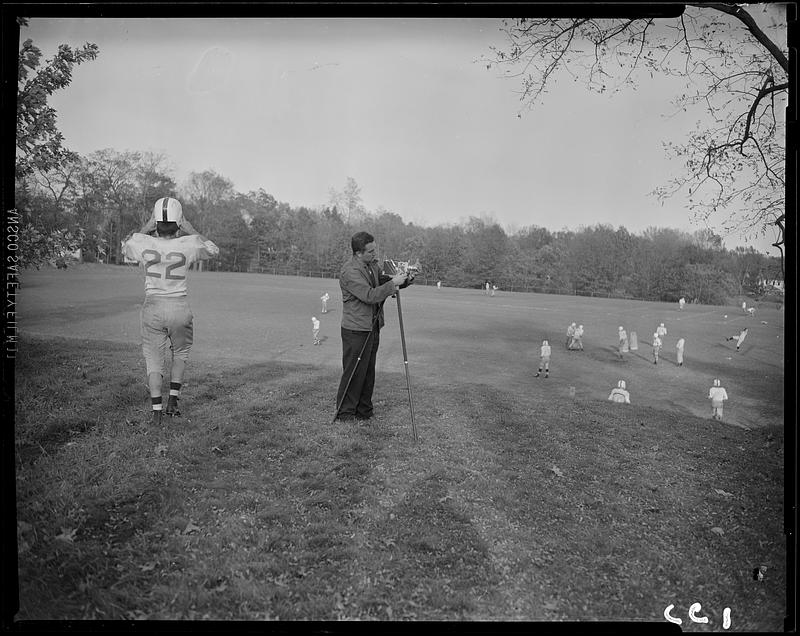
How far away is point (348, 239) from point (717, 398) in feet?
9.92

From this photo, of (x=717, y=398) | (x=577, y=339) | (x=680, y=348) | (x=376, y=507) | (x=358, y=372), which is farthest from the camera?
(x=358, y=372)

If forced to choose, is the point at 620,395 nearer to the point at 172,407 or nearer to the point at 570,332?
the point at 570,332

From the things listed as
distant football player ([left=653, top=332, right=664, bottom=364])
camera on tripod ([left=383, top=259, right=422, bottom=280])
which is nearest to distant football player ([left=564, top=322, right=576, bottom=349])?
distant football player ([left=653, top=332, right=664, bottom=364])

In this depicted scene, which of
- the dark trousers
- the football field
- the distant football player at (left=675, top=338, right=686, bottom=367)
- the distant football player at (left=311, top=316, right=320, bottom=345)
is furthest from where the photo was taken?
the distant football player at (left=311, top=316, right=320, bottom=345)

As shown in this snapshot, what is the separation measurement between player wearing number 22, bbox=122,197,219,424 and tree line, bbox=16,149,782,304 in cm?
19

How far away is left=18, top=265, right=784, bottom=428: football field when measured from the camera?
3.29 m

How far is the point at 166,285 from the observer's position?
3203mm

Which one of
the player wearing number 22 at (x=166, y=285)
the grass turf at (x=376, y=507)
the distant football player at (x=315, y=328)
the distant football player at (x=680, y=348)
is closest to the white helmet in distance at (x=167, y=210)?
the player wearing number 22 at (x=166, y=285)

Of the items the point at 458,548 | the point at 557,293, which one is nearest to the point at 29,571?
the point at 458,548

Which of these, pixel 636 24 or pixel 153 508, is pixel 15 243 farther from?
pixel 636 24

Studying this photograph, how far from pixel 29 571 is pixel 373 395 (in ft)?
8.62

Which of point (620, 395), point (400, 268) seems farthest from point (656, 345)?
point (400, 268)

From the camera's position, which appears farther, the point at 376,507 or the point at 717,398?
the point at 717,398

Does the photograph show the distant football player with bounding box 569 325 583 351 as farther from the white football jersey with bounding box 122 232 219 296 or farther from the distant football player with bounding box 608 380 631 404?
the white football jersey with bounding box 122 232 219 296
